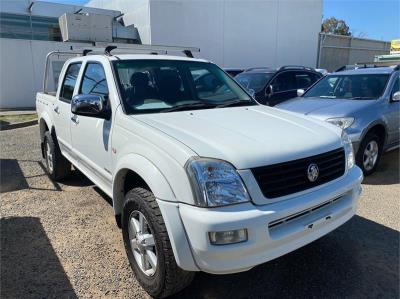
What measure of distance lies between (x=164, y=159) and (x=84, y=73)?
7.54 feet

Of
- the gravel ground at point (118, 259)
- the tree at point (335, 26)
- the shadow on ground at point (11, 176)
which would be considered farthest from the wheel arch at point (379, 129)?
the tree at point (335, 26)

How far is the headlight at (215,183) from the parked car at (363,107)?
139 inches

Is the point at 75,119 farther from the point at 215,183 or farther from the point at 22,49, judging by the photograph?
the point at 22,49

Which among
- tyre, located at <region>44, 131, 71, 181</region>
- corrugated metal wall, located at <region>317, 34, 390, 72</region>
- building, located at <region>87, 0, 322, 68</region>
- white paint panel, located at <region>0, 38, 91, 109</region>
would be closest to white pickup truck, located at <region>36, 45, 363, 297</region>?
tyre, located at <region>44, 131, 71, 181</region>

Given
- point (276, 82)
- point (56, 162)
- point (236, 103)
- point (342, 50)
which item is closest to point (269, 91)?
point (276, 82)

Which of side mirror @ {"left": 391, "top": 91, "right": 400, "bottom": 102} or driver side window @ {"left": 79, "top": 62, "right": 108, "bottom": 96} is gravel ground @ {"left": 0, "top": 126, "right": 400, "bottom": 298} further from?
side mirror @ {"left": 391, "top": 91, "right": 400, "bottom": 102}

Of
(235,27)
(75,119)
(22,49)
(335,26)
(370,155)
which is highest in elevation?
(335,26)

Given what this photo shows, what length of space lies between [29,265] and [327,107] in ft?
15.4

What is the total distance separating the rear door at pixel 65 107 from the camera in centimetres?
456

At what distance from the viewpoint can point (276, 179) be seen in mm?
2426

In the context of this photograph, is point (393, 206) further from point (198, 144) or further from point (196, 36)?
point (196, 36)

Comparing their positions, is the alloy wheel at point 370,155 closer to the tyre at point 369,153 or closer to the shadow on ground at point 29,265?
the tyre at point 369,153

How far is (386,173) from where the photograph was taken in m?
5.83

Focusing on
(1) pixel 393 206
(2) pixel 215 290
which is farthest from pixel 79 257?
(1) pixel 393 206
